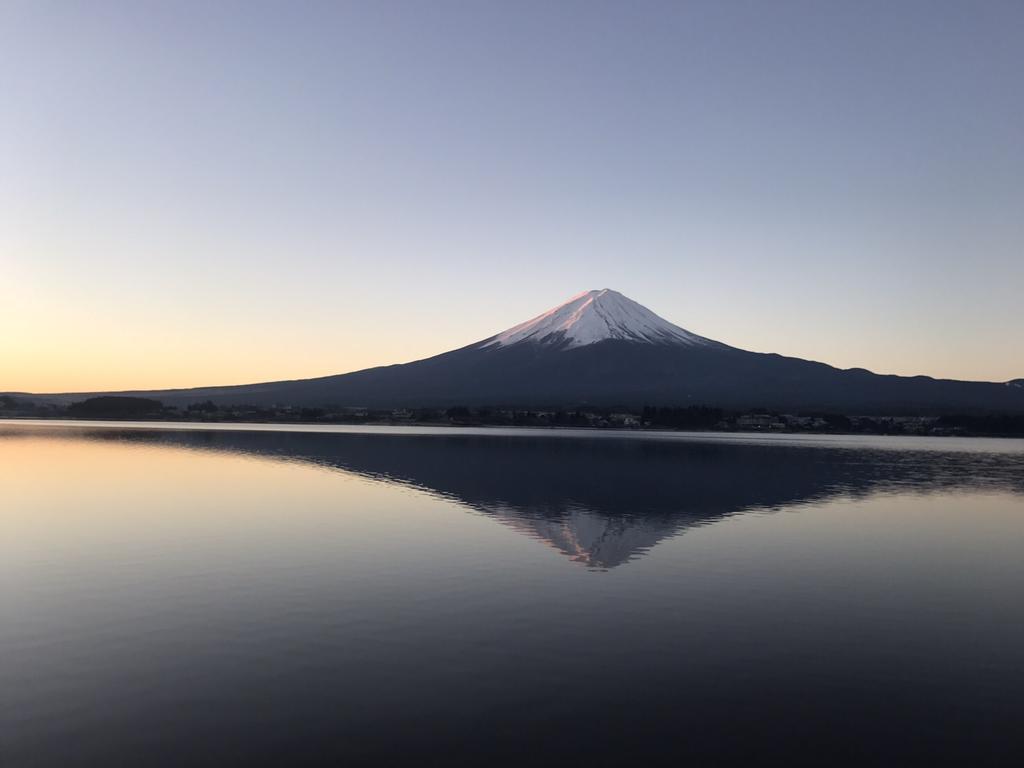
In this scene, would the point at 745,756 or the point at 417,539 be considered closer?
the point at 745,756

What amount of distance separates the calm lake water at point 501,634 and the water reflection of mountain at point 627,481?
55 cm

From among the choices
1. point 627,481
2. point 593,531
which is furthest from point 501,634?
point 627,481

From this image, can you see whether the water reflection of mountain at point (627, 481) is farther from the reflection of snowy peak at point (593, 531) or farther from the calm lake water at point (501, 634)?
the calm lake water at point (501, 634)

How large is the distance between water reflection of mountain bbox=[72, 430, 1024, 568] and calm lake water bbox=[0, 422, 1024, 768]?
553 mm

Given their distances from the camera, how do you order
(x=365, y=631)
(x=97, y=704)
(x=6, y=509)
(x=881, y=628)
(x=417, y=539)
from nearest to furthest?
(x=97, y=704) < (x=365, y=631) < (x=881, y=628) < (x=417, y=539) < (x=6, y=509)

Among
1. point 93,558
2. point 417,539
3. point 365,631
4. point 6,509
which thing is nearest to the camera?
point 365,631

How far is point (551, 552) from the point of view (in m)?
25.2

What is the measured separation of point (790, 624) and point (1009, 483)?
49.2m

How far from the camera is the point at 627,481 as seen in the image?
51.3 m

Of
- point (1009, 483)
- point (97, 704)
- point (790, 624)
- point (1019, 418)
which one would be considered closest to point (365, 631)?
point (97, 704)

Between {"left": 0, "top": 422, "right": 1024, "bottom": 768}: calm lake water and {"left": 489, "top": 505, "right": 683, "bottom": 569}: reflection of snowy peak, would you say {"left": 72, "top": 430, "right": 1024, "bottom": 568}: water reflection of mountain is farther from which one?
{"left": 0, "top": 422, "right": 1024, "bottom": 768}: calm lake water

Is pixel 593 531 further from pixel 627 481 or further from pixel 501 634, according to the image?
pixel 627 481

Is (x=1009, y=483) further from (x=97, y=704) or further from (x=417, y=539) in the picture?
(x=97, y=704)

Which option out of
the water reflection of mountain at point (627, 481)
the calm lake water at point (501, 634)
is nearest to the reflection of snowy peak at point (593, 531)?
the water reflection of mountain at point (627, 481)
